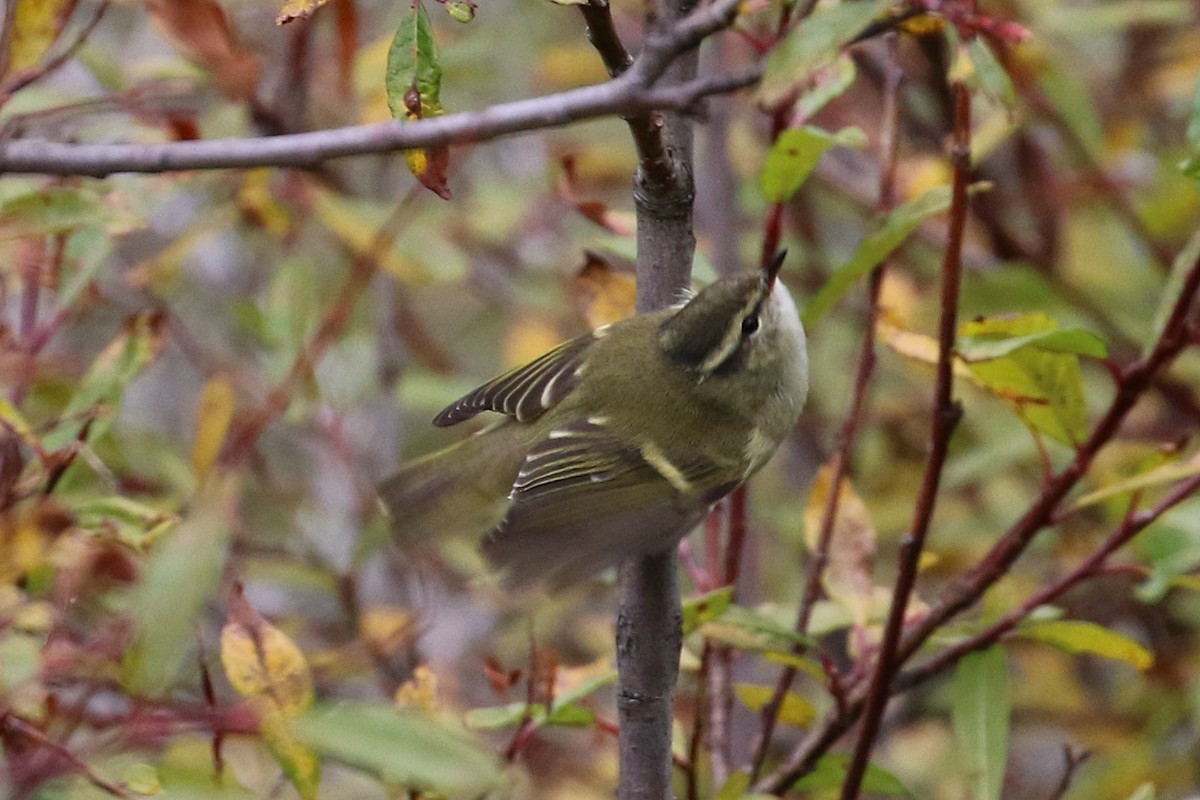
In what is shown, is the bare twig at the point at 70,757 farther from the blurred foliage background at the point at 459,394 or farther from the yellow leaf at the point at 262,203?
the yellow leaf at the point at 262,203

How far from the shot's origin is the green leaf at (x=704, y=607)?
1608 mm

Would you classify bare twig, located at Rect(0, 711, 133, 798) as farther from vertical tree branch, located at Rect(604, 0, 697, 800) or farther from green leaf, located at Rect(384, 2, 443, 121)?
green leaf, located at Rect(384, 2, 443, 121)

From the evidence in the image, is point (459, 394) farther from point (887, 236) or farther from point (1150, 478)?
point (1150, 478)

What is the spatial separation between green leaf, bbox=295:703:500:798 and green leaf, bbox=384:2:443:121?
55 cm

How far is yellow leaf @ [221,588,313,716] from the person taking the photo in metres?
1.38

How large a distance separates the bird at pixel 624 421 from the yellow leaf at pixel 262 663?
518 mm

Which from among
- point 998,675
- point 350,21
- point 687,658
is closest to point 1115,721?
point 998,675

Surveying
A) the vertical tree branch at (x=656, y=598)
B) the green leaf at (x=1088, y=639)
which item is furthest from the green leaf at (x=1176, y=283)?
the vertical tree branch at (x=656, y=598)

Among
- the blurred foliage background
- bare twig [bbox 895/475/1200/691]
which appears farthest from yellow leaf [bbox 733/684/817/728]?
bare twig [bbox 895/475/1200/691]

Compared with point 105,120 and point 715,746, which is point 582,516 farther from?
point 105,120

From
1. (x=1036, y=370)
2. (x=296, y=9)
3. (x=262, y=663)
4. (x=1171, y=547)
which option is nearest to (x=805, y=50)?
(x=296, y=9)

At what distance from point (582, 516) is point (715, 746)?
0.35 meters

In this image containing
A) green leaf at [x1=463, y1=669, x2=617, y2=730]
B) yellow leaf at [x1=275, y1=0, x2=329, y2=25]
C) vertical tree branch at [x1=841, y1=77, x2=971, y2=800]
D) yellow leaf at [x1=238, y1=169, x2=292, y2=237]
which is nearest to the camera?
yellow leaf at [x1=275, y1=0, x2=329, y2=25]

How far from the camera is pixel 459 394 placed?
9.39 ft
